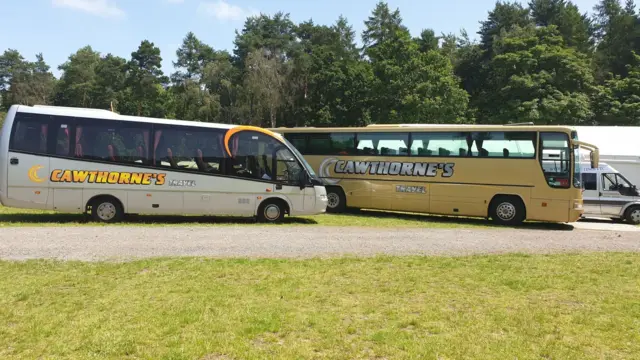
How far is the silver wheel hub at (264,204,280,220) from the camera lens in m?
15.4

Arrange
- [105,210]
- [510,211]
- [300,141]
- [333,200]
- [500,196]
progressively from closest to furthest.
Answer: [105,210]
[510,211]
[500,196]
[333,200]
[300,141]

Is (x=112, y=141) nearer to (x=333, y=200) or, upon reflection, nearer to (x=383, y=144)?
(x=333, y=200)

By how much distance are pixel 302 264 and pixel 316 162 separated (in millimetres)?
11552

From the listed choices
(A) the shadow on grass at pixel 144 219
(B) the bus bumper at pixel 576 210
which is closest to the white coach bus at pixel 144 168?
(A) the shadow on grass at pixel 144 219

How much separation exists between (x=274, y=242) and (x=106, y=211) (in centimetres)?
619

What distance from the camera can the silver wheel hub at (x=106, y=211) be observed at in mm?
14234

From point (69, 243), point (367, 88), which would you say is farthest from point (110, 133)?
point (367, 88)

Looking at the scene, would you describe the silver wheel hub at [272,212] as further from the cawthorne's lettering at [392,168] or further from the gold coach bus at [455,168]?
the cawthorne's lettering at [392,168]

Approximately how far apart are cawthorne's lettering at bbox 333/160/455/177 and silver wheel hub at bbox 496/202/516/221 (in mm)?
2025

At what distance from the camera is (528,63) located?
4644cm

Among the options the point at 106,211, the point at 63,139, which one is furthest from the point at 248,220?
the point at 63,139

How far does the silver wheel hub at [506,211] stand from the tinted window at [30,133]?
14.2m

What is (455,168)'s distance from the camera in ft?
56.6

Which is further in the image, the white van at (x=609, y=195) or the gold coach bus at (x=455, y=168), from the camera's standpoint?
the white van at (x=609, y=195)
